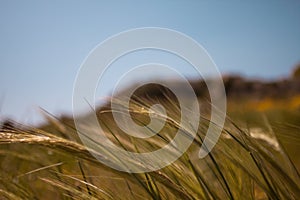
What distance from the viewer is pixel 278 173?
74 cm

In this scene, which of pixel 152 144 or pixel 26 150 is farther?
→ pixel 26 150

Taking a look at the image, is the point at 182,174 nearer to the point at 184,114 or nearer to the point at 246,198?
the point at 184,114

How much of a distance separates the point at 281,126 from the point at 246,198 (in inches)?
7.4

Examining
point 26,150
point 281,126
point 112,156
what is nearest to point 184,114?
point 112,156

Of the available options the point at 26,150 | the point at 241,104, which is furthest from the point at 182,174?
the point at 26,150

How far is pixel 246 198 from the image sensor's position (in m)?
1.00

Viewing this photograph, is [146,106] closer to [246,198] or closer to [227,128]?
[227,128]

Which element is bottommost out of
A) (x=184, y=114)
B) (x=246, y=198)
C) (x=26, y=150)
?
(x=26, y=150)

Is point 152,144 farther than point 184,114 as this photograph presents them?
Yes

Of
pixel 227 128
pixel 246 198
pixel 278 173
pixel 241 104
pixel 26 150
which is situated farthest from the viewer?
pixel 26 150

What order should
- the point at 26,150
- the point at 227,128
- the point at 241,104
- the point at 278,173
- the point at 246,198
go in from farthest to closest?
the point at 26,150 → the point at 241,104 → the point at 246,198 → the point at 227,128 → the point at 278,173

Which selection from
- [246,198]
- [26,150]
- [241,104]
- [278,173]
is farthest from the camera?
[26,150]

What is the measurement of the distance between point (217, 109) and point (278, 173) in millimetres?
184

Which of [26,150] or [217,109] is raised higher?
[217,109]
